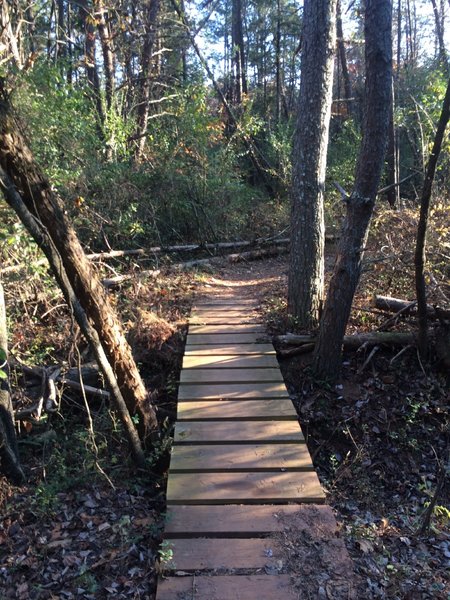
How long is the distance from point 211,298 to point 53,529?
198 inches

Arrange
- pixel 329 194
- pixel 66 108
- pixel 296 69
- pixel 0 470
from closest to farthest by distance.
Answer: pixel 0 470
pixel 66 108
pixel 329 194
pixel 296 69

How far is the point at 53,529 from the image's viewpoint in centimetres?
341

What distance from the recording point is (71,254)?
11.4ft

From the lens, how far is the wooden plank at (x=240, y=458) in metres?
3.59

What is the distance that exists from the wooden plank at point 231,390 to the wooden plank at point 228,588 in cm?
214

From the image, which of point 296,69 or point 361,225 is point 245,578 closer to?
point 361,225

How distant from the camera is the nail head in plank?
3947mm

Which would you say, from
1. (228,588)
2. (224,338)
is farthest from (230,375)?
(228,588)

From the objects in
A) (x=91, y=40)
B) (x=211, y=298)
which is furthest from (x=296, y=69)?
(x=211, y=298)

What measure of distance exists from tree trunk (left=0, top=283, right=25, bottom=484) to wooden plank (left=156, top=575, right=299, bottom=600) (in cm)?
189

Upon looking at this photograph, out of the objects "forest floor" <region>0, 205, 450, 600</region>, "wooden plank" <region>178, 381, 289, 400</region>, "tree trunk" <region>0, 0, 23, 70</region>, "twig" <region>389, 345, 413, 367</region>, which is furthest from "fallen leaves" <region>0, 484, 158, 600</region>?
"tree trunk" <region>0, 0, 23, 70</region>

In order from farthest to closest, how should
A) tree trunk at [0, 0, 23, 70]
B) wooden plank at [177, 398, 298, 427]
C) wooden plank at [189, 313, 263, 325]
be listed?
tree trunk at [0, 0, 23, 70] → wooden plank at [189, 313, 263, 325] → wooden plank at [177, 398, 298, 427]

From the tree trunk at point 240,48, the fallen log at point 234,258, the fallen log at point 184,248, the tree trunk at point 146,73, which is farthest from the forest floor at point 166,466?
the tree trunk at point 240,48

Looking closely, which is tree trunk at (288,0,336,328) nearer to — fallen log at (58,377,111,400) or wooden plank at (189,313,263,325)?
wooden plank at (189,313,263,325)
